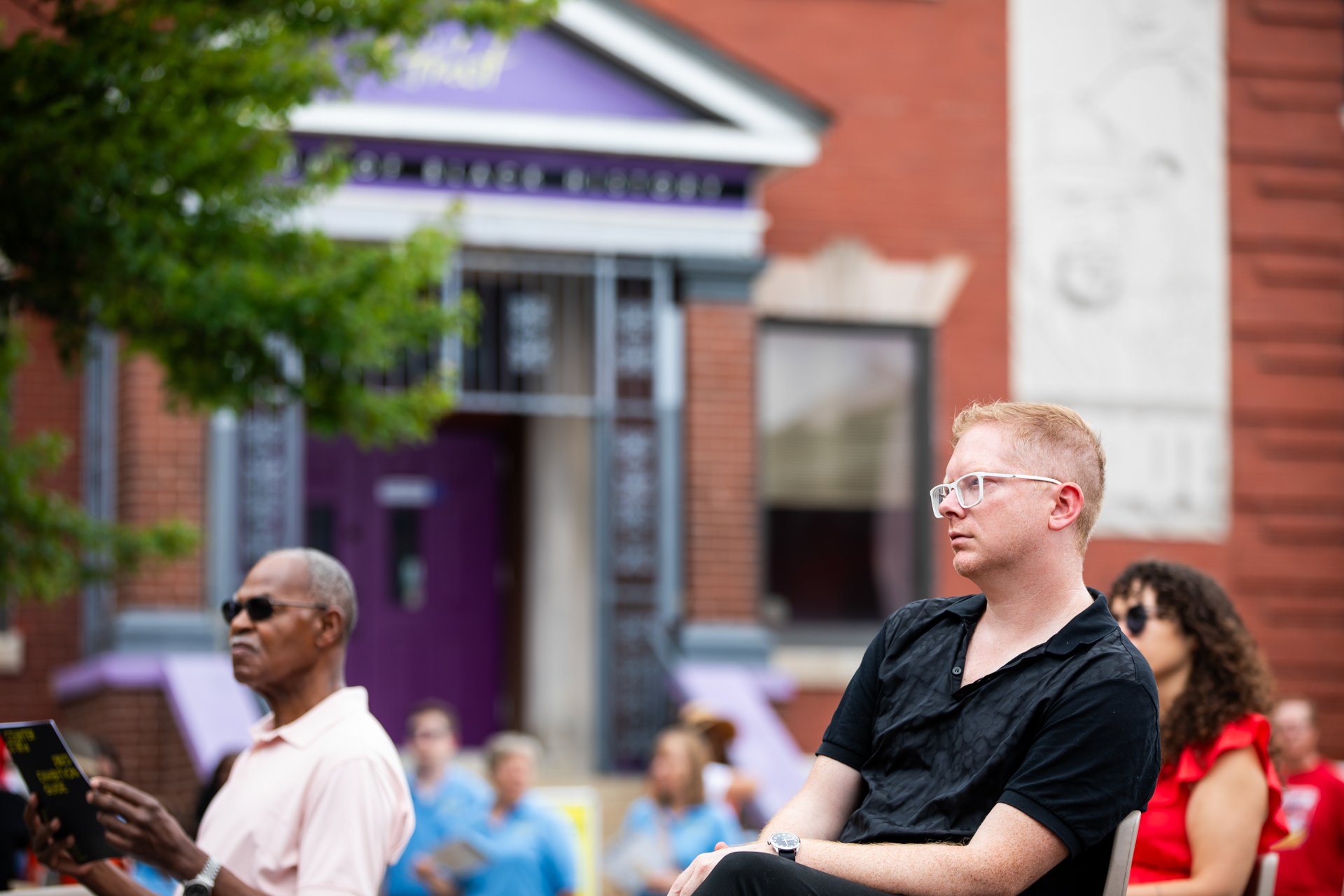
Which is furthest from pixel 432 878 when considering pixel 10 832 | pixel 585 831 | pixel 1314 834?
pixel 1314 834

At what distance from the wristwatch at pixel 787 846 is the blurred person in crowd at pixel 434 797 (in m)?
5.56

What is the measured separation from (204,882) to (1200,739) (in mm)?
2532

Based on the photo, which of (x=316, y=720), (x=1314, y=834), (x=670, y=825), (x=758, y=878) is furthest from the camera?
(x=670, y=825)

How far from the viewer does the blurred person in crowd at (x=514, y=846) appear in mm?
8688

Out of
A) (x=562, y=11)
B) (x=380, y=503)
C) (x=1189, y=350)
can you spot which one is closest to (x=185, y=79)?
(x=562, y=11)

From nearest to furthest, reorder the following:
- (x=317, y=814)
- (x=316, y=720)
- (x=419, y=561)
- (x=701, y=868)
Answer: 1. (x=701, y=868)
2. (x=317, y=814)
3. (x=316, y=720)
4. (x=419, y=561)

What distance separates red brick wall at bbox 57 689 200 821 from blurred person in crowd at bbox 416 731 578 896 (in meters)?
3.18

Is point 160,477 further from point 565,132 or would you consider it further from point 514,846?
point 514,846

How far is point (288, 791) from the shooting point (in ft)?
14.0

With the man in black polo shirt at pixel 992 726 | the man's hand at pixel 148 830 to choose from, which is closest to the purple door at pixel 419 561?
the man's hand at pixel 148 830

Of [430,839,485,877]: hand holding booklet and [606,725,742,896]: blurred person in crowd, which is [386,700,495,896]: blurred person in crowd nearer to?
[430,839,485,877]: hand holding booklet

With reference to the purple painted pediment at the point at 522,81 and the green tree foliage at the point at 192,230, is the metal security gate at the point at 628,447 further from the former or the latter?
the green tree foliage at the point at 192,230

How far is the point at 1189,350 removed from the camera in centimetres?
1510

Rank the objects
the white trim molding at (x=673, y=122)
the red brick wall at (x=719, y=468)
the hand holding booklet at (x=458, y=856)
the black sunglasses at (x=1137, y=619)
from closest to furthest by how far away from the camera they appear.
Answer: the black sunglasses at (x=1137, y=619), the hand holding booklet at (x=458, y=856), the white trim molding at (x=673, y=122), the red brick wall at (x=719, y=468)
